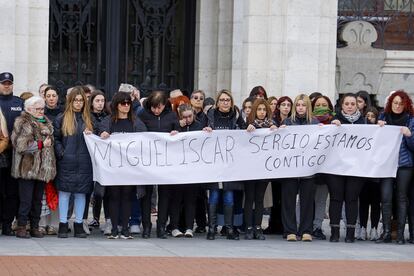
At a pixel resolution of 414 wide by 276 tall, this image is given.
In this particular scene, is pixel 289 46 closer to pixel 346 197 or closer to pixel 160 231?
pixel 346 197

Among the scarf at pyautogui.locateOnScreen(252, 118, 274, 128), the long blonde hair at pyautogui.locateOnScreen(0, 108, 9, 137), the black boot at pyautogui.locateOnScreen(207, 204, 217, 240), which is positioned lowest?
the black boot at pyautogui.locateOnScreen(207, 204, 217, 240)

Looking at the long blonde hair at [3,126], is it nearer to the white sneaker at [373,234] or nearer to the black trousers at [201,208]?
the black trousers at [201,208]

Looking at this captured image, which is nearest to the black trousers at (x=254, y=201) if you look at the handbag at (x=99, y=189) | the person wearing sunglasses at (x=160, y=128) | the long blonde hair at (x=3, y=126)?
the person wearing sunglasses at (x=160, y=128)

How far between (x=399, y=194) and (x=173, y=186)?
108 inches

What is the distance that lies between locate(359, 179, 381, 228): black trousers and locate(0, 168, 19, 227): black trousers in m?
4.27

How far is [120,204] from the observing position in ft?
48.5

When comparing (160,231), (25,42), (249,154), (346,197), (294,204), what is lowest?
(160,231)

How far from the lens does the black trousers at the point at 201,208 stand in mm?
15555

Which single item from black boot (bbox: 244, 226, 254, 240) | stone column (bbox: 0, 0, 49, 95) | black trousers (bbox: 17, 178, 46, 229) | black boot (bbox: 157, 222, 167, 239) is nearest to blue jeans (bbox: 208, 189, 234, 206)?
black boot (bbox: 244, 226, 254, 240)

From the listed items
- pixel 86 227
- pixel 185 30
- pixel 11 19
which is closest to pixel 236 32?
pixel 185 30

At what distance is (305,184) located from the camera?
15.2 metres

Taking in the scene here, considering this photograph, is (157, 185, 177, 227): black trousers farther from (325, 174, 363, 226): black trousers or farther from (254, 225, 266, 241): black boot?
(325, 174, 363, 226): black trousers

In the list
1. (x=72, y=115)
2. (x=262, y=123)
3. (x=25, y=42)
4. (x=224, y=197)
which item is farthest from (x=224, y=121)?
(x=25, y=42)

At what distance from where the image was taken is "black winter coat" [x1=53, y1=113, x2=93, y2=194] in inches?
571
